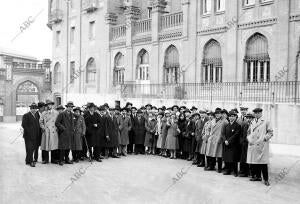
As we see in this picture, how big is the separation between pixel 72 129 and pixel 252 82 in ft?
37.4

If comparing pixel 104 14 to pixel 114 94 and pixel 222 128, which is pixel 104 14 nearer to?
pixel 114 94

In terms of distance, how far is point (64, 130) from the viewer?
44.2ft

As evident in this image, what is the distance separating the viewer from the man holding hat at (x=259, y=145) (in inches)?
417

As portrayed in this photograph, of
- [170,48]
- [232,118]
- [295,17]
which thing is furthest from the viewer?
[170,48]

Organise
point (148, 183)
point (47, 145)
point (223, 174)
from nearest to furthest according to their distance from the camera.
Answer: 1. point (148, 183)
2. point (223, 174)
3. point (47, 145)

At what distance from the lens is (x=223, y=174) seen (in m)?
11.9

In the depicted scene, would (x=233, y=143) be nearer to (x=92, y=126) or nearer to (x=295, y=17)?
(x=92, y=126)

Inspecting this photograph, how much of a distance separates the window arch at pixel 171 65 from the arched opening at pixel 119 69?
5215 mm

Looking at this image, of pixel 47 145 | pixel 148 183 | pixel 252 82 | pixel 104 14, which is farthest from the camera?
pixel 104 14

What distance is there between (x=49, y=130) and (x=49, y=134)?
0.47 feet

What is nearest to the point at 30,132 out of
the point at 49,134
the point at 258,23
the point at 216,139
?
the point at 49,134

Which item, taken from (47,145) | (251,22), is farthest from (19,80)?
(47,145)

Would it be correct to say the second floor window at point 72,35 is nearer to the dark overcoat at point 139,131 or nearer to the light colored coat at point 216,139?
the dark overcoat at point 139,131

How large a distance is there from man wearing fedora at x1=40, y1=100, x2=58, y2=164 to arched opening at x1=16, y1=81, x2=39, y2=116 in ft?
89.6
